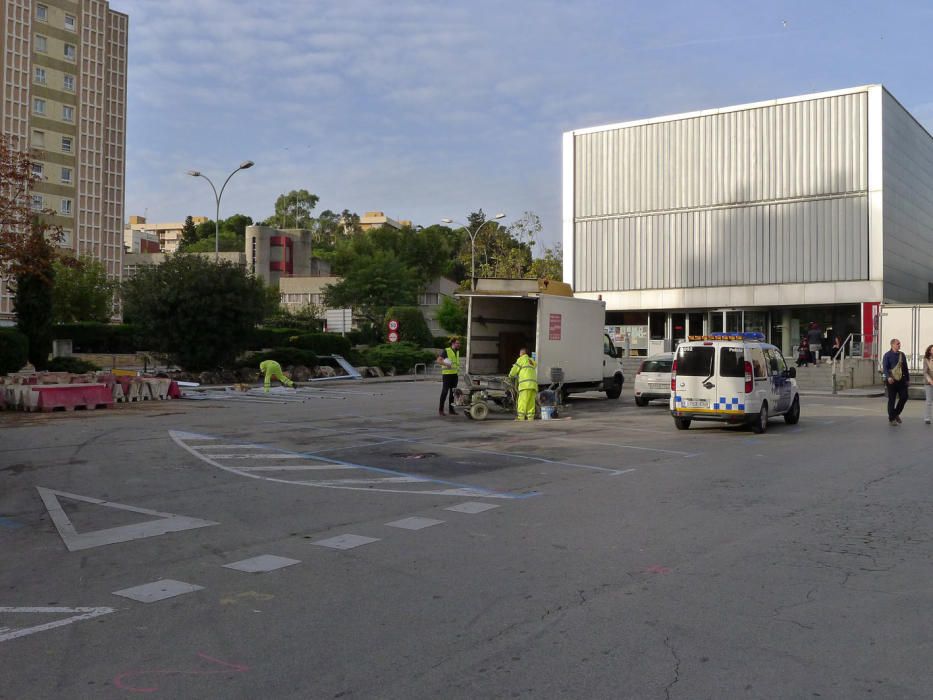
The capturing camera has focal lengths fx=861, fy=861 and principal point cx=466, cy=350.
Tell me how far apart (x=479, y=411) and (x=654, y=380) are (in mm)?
6388

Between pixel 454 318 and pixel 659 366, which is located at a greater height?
pixel 454 318

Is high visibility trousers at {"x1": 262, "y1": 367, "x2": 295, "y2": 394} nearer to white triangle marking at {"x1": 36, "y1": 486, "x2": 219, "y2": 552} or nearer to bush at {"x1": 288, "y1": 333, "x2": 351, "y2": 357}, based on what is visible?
bush at {"x1": 288, "y1": 333, "x2": 351, "y2": 357}

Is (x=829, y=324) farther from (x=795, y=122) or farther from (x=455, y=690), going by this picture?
(x=455, y=690)

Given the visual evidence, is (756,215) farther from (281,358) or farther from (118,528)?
(118,528)

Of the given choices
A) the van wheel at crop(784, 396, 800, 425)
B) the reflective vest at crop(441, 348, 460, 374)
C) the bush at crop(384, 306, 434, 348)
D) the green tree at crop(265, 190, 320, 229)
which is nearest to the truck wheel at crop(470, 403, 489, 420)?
the reflective vest at crop(441, 348, 460, 374)

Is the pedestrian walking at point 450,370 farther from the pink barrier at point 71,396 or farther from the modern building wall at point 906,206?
the modern building wall at point 906,206

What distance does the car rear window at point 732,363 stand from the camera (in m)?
17.0

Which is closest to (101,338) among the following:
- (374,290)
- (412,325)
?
(412,325)

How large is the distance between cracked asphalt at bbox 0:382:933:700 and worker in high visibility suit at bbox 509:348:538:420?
587cm

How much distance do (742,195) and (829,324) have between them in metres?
8.61

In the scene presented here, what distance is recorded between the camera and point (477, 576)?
253 inches

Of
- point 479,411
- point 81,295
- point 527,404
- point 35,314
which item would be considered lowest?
point 479,411

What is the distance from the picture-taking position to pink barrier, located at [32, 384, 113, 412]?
20.6 meters

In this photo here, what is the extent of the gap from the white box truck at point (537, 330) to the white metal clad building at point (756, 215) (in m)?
26.4
